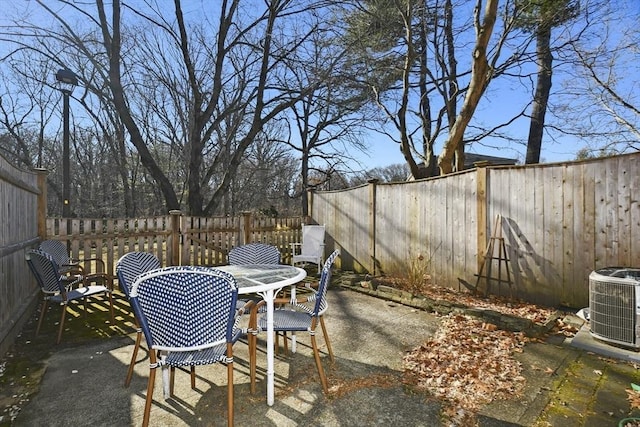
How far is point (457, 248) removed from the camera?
4559mm

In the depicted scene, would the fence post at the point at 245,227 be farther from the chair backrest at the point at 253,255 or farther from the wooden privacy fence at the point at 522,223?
the chair backrest at the point at 253,255

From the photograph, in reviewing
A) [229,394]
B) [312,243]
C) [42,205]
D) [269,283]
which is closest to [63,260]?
[42,205]

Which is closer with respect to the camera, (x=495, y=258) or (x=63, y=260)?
(x=495, y=258)

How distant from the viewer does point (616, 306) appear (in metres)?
2.58

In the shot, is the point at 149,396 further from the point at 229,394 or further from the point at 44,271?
the point at 44,271

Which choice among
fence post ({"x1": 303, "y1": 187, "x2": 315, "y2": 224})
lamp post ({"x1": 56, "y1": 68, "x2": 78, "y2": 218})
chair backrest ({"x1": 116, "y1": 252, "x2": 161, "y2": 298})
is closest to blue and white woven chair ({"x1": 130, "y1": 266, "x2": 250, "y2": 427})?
chair backrest ({"x1": 116, "y1": 252, "x2": 161, "y2": 298})

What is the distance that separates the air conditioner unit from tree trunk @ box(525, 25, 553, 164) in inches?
229

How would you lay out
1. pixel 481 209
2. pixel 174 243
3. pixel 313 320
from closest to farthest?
pixel 313 320 < pixel 481 209 < pixel 174 243

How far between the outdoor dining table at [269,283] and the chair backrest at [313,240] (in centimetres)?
314

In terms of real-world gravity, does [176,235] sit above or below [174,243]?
above

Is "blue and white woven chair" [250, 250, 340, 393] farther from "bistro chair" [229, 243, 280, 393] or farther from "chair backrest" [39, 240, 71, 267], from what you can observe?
"chair backrest" [39, 240, 71, 267]

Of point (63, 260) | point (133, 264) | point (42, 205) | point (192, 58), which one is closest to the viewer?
point (133, 264)

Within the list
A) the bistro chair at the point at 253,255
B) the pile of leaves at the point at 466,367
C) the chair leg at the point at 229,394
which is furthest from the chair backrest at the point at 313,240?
the chair leg at the point at 229,394

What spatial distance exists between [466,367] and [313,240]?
4.11 m
